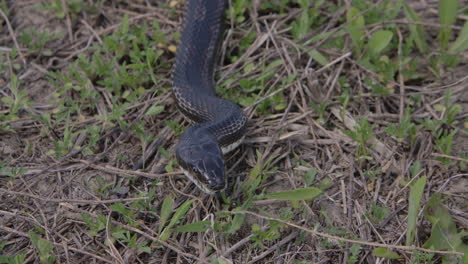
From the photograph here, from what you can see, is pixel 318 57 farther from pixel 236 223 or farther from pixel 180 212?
pixel 180 212

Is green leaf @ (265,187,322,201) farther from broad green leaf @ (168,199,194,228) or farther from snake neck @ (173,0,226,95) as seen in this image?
snake neck @ (173,0,226,95)

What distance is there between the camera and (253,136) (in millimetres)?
5055

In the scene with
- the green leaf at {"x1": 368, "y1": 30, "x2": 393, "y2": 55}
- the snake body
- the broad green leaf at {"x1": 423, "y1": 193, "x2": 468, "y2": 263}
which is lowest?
the broad green leaf at {"x1": 423, "y1": 193, "x2": 468, "y2": 263}

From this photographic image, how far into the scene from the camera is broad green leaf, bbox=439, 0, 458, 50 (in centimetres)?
548

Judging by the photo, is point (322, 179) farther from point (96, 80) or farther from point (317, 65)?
point (96, 80)

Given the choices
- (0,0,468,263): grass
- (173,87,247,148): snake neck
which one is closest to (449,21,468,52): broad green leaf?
(0,0,468,263): grass

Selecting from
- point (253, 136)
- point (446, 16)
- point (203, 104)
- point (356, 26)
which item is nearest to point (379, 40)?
point (356, 26)

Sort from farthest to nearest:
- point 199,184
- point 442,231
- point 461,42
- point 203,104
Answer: point 461,42
point 203,104
point 199,184
point 442,231

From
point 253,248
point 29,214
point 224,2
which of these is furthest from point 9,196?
point 224,2

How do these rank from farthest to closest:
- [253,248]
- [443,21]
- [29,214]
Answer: [443,21], [29,214], [253,248]

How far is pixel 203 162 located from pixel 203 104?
0.98 metres

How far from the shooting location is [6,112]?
531 cm

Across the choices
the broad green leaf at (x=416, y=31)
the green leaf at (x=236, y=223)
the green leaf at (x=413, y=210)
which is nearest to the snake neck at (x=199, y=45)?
the green leaf at (x=236, y=223)

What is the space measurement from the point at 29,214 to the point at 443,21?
444cm
